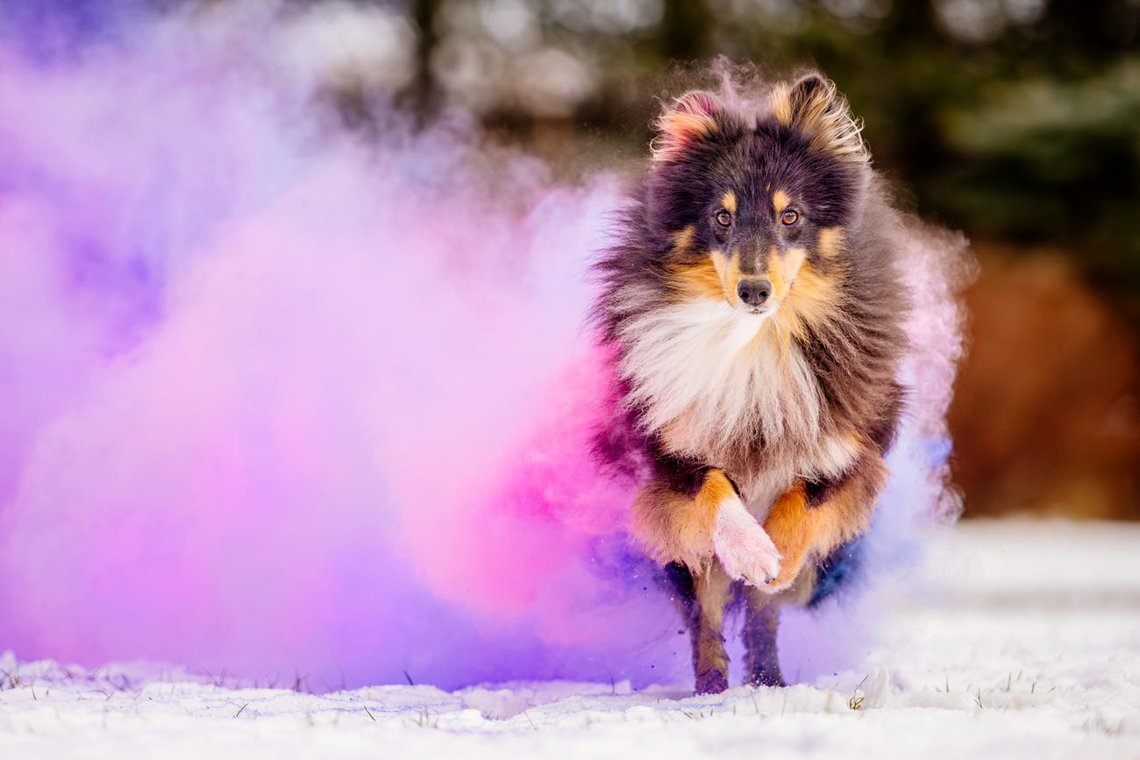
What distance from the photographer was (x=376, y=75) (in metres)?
15.0

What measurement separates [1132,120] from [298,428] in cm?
1145

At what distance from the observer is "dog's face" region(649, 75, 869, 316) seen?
4.47m

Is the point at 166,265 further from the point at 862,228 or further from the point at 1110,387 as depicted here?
the point at 1110,387

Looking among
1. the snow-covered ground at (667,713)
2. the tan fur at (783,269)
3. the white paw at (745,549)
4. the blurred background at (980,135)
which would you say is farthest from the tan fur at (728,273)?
the blurred background at (980,135)

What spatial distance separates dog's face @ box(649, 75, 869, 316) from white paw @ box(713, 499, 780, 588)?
69 cm

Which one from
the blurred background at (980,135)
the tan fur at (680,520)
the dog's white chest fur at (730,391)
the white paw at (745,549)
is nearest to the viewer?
the white paw at (745,549)

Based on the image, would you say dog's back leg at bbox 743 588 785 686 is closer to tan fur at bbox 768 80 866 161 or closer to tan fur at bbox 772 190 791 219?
tan fur at bbox 772 190 791 219

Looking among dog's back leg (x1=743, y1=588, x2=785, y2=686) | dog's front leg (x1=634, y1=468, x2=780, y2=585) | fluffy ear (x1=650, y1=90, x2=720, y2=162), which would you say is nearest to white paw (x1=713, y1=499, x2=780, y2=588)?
dog's front leg (x1=634, y1=468, x2=780, y2=585)

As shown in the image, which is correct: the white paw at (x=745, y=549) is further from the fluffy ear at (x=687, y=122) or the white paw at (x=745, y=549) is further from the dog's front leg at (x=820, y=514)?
the fluffy ear at (x=687, y=122)

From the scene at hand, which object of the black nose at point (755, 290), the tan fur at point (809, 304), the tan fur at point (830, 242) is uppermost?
the tan fur at point (830, 242)

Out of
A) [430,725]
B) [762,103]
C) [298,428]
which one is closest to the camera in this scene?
[430,725]

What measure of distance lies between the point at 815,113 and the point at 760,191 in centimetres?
41

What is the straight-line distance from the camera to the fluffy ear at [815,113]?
15.5 ft

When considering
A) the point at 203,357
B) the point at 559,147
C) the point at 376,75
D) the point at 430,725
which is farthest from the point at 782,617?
the point at 376,75
